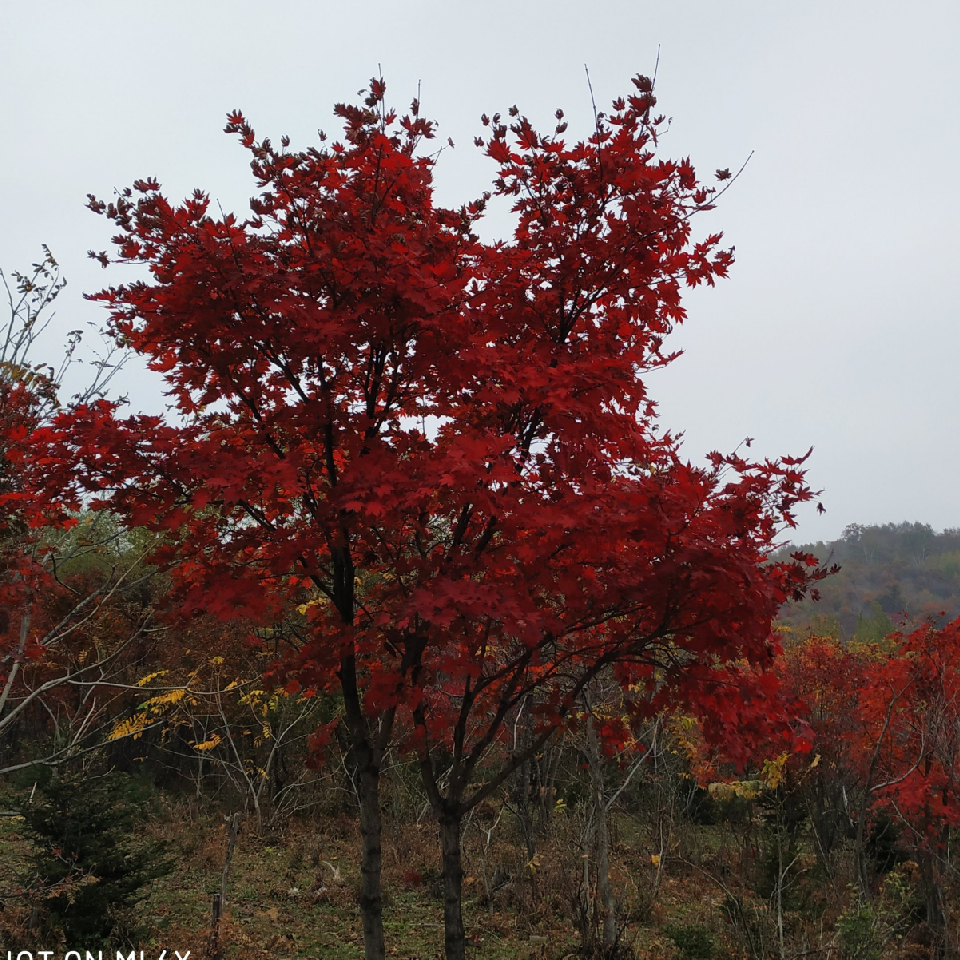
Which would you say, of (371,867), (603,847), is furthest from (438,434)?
(603,847)

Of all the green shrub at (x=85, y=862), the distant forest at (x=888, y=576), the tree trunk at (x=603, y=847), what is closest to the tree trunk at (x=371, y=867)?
the tree trunk at (x=603, y=847)

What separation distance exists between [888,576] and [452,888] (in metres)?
102

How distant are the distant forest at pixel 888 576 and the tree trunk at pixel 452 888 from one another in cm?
4532

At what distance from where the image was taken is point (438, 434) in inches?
178

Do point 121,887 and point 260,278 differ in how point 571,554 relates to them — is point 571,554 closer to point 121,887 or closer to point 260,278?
point 260,278

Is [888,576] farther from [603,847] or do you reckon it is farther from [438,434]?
[438,434]

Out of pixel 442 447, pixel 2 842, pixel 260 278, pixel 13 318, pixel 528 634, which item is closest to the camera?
pixel 528 634

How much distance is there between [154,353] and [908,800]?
10.4m

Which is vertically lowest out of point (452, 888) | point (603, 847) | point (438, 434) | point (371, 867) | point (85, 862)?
point (603, 847)

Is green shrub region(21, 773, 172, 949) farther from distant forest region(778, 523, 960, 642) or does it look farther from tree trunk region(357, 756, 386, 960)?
distant forest region(778, 523, 960, 642)

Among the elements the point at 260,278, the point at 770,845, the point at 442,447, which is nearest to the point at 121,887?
the point at 442,447

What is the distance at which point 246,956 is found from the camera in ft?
24.5

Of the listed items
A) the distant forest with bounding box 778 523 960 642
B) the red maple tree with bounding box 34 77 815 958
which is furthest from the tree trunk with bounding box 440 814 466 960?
the distant forest with bounding box 778 523 960 642

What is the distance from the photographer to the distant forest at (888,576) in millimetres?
66750
